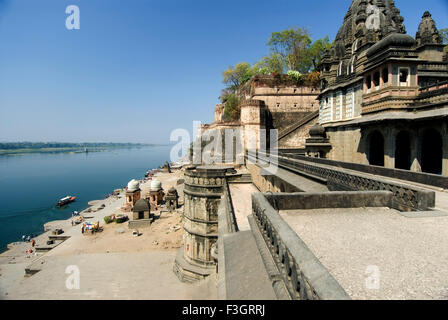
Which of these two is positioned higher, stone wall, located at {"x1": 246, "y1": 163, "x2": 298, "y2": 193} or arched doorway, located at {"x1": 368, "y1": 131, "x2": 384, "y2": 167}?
arched doorway, located at {"x1": 368, "y1": 131, "x2": 384, "y2": 167}

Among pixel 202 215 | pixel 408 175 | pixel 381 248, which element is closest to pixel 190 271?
pixel 202 215

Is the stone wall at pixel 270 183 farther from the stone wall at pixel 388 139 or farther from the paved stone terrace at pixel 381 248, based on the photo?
the stone wall at pixel 388 139

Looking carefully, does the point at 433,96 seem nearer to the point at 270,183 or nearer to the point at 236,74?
the point at 270,183

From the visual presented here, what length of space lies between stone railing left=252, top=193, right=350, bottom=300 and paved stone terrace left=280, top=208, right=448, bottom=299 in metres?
0.57

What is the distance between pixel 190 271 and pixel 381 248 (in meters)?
13.2

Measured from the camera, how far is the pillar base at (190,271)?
13.8 metres

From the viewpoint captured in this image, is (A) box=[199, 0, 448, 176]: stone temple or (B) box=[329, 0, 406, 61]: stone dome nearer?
(A) box=[199, 0, 448, 176]: stone temple

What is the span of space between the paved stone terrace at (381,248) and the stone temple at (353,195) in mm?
18

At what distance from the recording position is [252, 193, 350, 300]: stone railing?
185cm

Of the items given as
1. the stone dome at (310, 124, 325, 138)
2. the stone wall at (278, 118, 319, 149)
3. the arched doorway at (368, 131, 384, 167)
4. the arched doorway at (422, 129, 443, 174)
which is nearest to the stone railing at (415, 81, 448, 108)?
the arched doorway at (422, 129, 443, 174)

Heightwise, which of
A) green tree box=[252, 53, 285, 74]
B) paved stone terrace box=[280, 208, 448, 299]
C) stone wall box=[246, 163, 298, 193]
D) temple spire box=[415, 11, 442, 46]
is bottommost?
stone wall box=[246, 163, 298, 193]

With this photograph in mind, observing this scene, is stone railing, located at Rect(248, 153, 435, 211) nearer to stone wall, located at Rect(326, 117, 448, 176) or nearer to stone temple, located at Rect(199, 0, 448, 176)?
stone wall, located at Rect(326, 117, 448, 176)

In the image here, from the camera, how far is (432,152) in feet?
43.7
